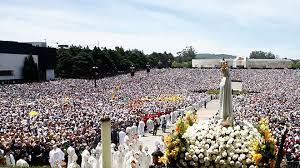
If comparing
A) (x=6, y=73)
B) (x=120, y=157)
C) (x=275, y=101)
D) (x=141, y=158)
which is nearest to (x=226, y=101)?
(x=141, y=158)

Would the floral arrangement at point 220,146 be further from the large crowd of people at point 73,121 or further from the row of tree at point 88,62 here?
the row of tree at point 88,62

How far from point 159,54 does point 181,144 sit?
148 m

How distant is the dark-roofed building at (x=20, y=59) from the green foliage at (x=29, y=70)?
0.59 m

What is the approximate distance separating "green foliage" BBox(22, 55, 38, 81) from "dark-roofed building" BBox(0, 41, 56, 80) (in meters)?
0.59

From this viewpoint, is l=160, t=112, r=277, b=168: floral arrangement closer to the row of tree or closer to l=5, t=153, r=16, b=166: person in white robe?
l=5, t=153, r=16, b=166: person in white robe

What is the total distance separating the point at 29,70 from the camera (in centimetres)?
7131

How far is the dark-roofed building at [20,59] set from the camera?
6806cm

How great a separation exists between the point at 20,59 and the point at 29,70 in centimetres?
220

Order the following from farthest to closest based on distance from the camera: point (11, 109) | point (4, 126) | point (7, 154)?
point (11, 109)
point (4, 126)
point (7, 154)

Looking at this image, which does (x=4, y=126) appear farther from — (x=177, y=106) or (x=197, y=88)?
(x=197, y=88)

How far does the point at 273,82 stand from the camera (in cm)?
8231

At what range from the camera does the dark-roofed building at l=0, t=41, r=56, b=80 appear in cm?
6806

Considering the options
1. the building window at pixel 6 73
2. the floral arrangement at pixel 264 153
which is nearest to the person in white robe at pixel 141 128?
the floral arrangement at pixel 264 153

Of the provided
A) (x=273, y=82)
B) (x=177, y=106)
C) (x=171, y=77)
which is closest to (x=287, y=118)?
(x=177, y=106)
